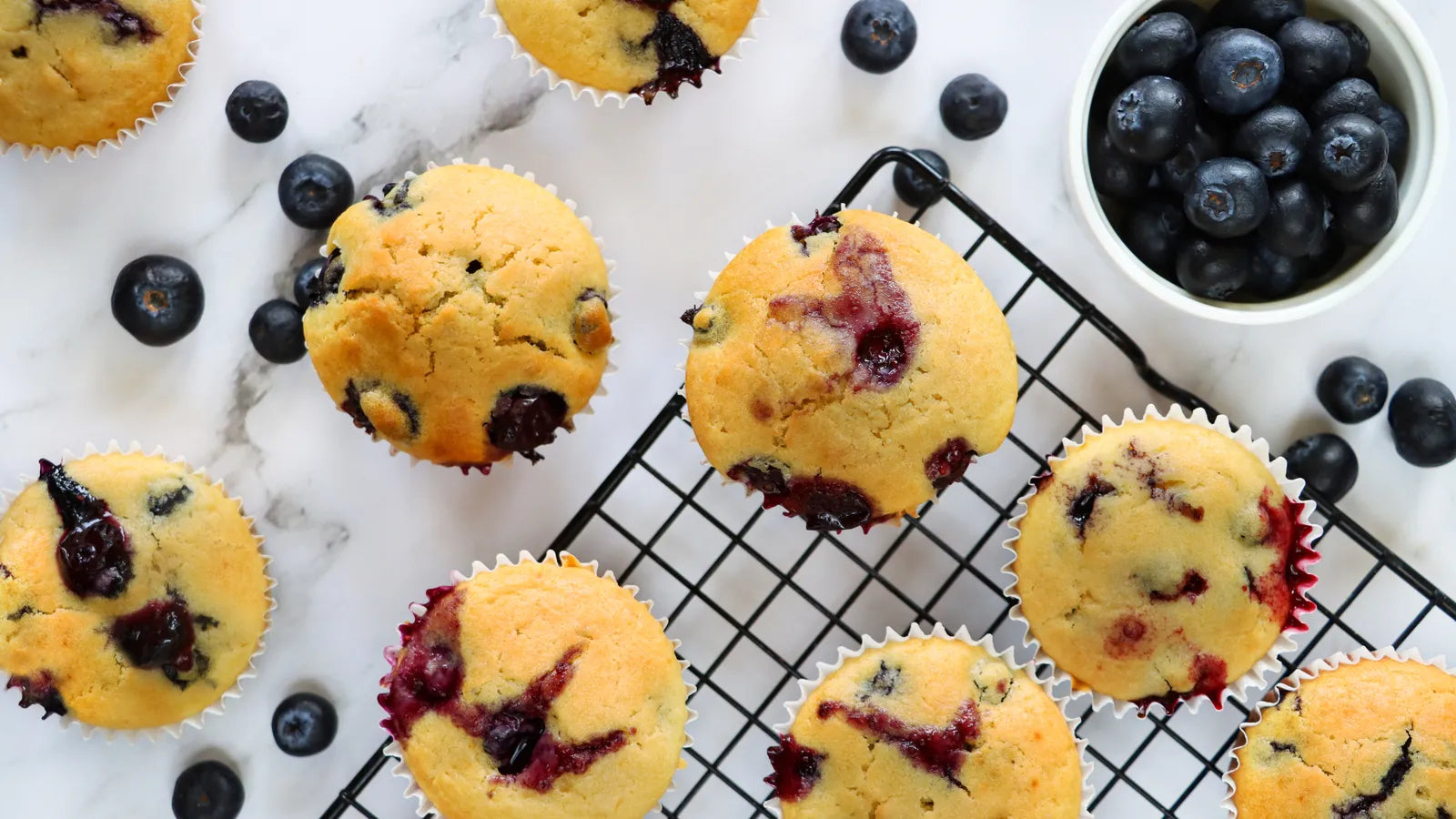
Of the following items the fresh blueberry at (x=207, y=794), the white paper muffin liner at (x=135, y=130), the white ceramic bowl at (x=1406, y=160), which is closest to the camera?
the white ceramic bowl at (x=1406, y=160)

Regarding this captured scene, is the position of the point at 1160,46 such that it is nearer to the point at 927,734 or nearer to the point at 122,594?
the point at 927,734

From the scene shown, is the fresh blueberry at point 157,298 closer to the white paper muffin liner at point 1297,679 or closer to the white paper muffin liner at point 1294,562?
the white paper muffin liner at point 1294,562

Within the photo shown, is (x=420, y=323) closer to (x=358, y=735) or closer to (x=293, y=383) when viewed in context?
(x=293, y=383)

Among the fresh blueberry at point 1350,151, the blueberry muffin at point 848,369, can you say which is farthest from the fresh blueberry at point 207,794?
the fresh blueberry at point 1350,151

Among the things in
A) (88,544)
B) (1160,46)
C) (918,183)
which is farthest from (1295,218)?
(88,544)

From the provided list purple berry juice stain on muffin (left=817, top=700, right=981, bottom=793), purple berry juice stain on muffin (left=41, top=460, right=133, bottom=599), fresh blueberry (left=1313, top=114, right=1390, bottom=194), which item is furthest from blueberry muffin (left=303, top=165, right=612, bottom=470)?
fresh blueberry (left=1313, top=114, right=1390, bottom=194)

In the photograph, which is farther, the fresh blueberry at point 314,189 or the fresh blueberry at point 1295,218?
the fresh blueberry at point 314,189
